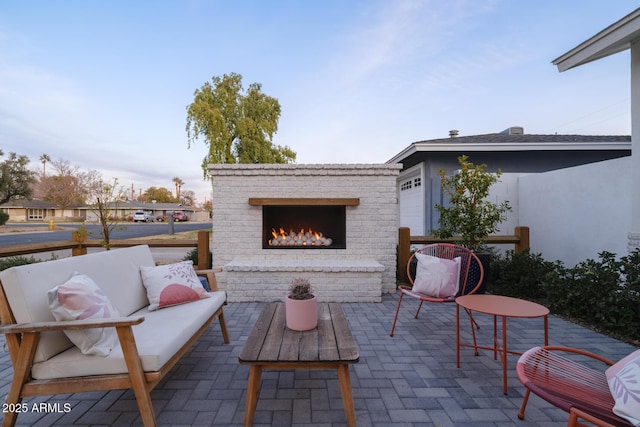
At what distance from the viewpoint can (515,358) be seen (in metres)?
2.45

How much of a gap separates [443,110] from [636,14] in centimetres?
516

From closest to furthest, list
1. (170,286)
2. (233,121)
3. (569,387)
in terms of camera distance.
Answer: (569,387) < (170,286) < (233,121)

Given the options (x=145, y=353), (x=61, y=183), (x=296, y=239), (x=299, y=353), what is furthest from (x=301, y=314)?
(x=61, y=183)

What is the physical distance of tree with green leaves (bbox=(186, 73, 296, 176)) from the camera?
35.8 ft

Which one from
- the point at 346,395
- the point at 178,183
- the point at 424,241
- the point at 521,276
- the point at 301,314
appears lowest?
the point at 346,395

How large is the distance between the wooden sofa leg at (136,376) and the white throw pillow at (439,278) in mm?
2550

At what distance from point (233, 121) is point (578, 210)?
11.5 m

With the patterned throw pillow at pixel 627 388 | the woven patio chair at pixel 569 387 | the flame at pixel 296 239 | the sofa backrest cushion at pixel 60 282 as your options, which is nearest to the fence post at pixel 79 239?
the sofa backrest cushion at pixel 60 282

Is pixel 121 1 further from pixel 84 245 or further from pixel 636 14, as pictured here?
pixel 636 14

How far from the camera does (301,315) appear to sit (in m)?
2.03

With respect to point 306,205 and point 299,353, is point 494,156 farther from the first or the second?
point 299,353

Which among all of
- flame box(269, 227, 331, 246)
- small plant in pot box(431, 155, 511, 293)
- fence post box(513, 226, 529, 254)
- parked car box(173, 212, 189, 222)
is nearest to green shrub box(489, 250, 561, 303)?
fence post box(513, 226, 529, 254)

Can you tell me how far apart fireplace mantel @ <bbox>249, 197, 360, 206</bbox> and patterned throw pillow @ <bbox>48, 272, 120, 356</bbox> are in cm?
286

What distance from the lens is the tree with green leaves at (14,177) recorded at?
2002 centimetres
